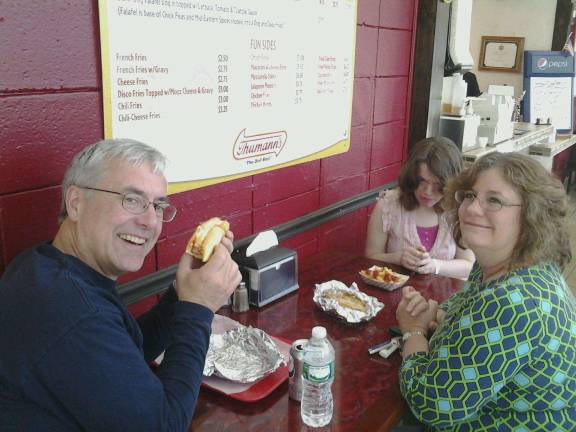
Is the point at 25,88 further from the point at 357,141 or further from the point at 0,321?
the point at 357,141

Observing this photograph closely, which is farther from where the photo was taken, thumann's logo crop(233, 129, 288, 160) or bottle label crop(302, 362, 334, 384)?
thumann's logo crop(233, 129, 288, 160)

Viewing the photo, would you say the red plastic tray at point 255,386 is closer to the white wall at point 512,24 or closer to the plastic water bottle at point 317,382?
the plastic water bottle at point 317,382

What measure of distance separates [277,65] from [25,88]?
110 centimetres

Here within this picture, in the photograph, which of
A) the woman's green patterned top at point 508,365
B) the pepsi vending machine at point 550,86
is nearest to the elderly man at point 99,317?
the woman's green patterned top at point 508,365

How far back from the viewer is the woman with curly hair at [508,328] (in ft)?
4.23

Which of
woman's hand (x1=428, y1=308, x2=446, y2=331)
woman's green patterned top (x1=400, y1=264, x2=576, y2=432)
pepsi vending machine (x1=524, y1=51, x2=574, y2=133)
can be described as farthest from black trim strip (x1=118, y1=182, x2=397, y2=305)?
pepsi vending machine (x1=524, y1=51, x2=574, y2=133)

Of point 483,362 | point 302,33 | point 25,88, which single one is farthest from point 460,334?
point 302,33

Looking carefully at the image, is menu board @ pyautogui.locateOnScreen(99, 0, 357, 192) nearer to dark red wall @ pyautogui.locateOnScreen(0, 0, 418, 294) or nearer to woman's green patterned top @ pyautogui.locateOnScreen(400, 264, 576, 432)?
dark red wall @ pyautogui.locateOnScreen(0, 0, 418, 294)

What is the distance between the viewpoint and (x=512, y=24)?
7027mm

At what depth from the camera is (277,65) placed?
2.28 m

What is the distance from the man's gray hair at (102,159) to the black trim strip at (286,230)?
61 centimetres

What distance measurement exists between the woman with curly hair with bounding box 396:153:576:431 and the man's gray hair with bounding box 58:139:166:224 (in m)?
0.86

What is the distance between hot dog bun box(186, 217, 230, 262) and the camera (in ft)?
4.72

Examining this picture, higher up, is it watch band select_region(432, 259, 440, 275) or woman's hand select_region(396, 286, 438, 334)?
woman's hand select_region(396, 286, 438, 334)
